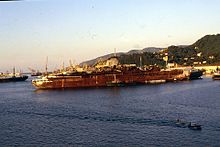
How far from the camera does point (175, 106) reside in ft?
67.9

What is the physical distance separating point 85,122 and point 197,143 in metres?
6.15

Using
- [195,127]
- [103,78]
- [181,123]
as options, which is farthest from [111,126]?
[103,78]

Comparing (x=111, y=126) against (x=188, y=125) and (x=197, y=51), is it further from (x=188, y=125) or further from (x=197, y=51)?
(x=197, y=51)

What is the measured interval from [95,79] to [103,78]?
102 centimetres

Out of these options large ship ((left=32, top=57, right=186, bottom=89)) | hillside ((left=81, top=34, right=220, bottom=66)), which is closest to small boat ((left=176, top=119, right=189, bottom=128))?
large ship ((left=32, top=57, right=186, bottom=89))

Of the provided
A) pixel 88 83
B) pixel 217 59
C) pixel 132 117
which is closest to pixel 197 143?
pixel 132 117

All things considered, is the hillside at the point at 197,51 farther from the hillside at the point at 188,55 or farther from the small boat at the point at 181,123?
the small boat at the point at 181,123

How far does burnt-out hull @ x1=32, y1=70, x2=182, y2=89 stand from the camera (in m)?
40.1

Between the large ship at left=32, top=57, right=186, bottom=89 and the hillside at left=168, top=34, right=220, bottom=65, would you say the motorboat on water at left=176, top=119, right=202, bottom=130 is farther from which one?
the hillside at left=168, top=34, right=220, bottom=65

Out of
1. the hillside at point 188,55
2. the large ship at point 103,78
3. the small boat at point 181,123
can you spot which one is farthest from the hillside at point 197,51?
the small boat at point 181,123

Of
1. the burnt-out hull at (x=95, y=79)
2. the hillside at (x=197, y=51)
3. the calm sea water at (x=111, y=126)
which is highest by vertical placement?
the hillside at (x=197, y=51)

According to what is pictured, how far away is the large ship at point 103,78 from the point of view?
4012 cm

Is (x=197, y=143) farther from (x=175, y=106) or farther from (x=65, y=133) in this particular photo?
(x=175, y=106)

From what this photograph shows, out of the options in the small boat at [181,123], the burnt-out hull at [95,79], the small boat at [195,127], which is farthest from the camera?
the burnt-out hull at [95,79]
